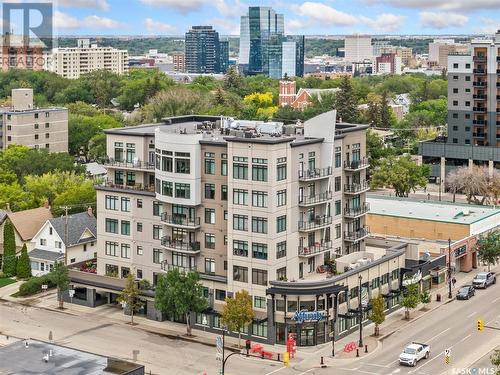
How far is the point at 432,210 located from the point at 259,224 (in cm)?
3718

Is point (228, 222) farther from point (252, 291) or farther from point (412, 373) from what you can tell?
point (412, 373)

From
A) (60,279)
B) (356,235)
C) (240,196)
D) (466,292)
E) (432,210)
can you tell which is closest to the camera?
(240,196)

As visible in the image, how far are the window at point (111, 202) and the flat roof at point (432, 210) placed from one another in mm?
33052

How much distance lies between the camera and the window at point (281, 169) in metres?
75.7

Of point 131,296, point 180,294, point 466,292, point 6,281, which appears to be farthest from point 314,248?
point 6,281

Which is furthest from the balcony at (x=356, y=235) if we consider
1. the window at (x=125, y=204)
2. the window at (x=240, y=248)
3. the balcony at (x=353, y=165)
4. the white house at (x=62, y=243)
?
the white house at (x=62, y=243)

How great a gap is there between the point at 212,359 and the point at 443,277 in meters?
31.1

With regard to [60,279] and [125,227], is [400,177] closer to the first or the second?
[125,227]

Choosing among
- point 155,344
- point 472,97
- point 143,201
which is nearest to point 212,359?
point 155,344

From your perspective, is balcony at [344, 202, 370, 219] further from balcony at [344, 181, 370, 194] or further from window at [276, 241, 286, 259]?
window at [276, 241, 286, 259]

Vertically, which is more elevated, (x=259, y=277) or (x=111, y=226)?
(x=111, y=226)

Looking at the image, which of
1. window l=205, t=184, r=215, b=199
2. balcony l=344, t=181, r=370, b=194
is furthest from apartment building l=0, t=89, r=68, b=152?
balcony l=344, t=181, r=370, b=194

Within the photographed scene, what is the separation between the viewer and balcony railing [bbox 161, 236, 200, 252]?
80.1 m

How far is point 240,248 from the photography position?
7694 centimetres
